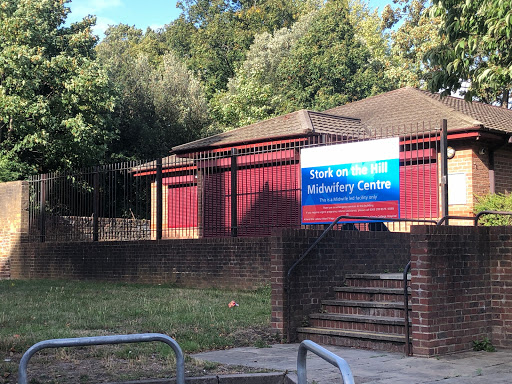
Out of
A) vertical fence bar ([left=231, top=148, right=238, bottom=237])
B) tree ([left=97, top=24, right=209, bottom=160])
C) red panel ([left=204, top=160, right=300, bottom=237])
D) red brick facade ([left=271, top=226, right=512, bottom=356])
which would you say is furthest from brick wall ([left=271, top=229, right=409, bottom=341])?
tree ([left=97, top=24, right=209, bottom=160])

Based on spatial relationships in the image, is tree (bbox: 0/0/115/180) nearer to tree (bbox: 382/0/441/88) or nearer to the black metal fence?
the black metal fence

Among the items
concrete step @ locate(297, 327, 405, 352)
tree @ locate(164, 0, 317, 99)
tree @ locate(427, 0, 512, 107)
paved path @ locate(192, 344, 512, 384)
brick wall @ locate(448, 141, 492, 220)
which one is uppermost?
tree @ locate(164, 0, 317, 99)

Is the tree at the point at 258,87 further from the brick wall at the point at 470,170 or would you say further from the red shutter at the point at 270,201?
the red shutter at the point at 270,201

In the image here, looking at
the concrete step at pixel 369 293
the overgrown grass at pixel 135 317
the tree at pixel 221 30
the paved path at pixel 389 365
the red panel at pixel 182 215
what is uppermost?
the tree at pixel 221 30

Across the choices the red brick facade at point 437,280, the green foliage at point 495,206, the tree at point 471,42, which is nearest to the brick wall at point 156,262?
the red brick facade at point 437,280

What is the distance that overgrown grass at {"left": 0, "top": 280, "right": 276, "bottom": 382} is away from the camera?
888cm

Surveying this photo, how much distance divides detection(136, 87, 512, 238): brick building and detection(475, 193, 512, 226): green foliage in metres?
0.46

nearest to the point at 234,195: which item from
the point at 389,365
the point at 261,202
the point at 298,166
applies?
the point at 261,202

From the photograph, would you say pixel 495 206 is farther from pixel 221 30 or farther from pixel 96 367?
pixel 221 30

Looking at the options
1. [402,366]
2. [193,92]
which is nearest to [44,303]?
[402,366]

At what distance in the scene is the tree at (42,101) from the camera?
27219 millimetres

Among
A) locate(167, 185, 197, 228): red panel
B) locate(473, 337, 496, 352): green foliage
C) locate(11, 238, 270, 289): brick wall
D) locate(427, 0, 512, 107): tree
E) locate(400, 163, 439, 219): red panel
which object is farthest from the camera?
locate(167, 185, 197, 228): red panel

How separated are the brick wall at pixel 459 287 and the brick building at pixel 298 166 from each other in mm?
3977

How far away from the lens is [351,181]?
1513cm
